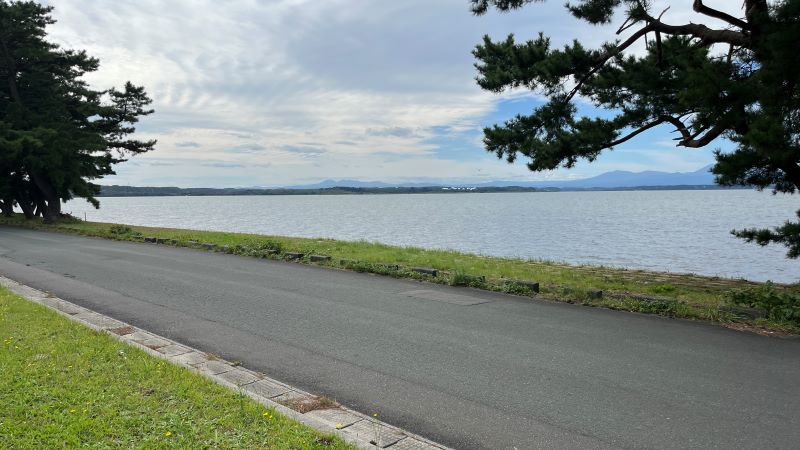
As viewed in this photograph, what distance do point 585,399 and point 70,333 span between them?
535 centimetres

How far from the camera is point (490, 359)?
5355mm

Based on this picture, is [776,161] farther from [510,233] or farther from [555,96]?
[510,233]

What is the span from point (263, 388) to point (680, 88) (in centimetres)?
856

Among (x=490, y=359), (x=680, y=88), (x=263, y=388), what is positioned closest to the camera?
(x=263, y=388)

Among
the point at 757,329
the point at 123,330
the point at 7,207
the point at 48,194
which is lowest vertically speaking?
the point at 757,329

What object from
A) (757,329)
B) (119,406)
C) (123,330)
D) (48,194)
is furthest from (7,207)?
(757,329)

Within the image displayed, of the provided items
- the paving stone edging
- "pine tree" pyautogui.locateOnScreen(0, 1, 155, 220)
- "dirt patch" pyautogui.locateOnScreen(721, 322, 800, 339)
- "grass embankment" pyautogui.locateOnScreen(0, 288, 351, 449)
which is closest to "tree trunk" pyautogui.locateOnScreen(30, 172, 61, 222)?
"pine tree" pyautogui.locateOnScreen(0, 1, 155, 220)

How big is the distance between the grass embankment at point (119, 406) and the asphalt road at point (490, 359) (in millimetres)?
841

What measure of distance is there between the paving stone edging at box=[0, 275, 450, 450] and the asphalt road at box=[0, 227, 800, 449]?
0.22 metres

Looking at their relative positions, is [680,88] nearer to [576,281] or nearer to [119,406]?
[576,281]

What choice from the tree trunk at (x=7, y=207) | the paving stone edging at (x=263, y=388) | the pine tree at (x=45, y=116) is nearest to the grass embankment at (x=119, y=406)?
the paving stone edging at (x=263, y=388)

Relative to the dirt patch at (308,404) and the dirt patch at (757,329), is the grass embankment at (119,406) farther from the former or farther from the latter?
the dirt patch at (757,329)

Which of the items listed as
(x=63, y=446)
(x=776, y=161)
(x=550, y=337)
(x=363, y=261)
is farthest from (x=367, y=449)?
(x=363, y=261)

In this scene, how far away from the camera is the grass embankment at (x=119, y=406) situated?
338 cm
